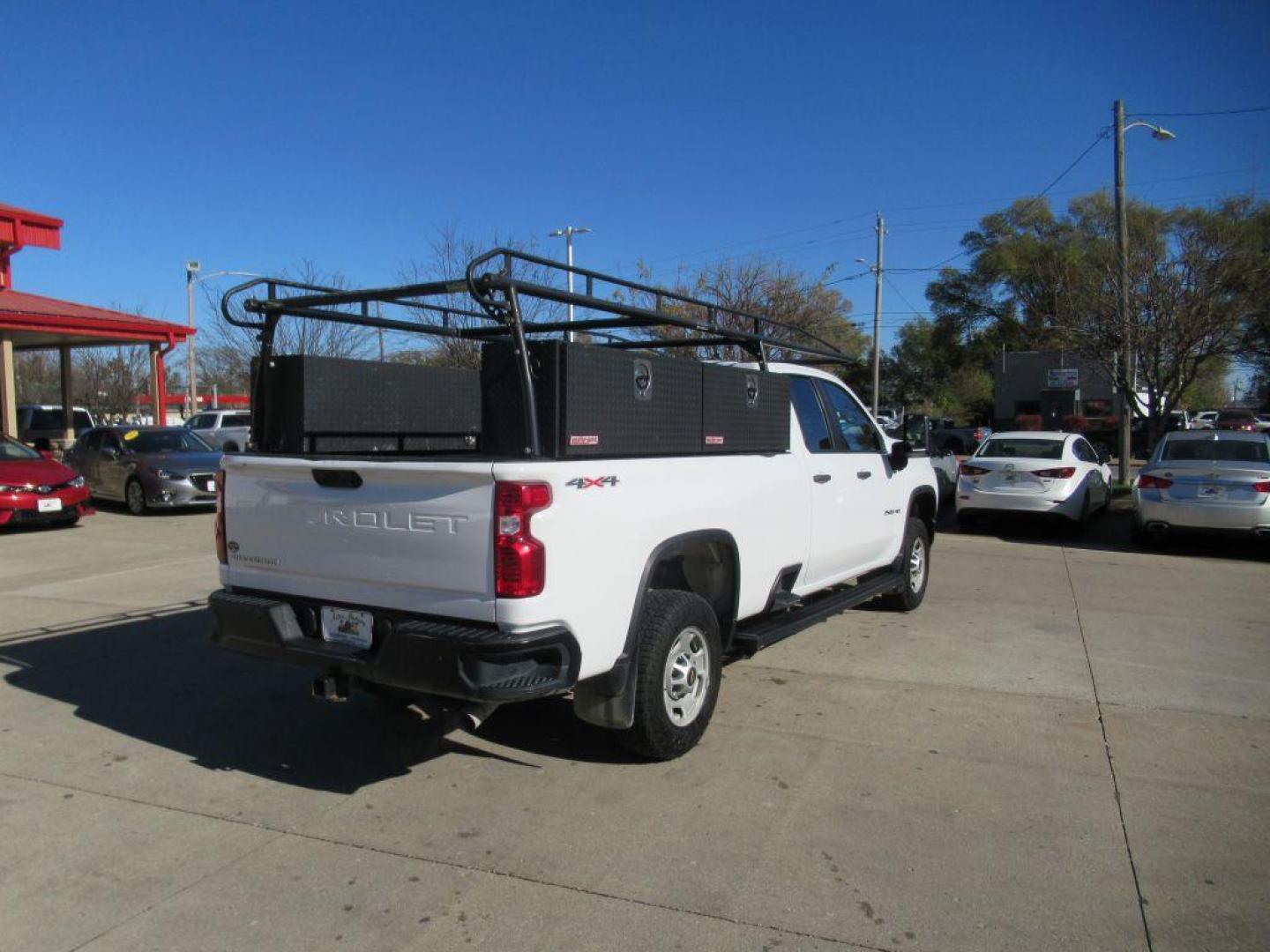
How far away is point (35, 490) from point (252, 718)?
31.5 ft

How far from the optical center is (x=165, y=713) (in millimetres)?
5289

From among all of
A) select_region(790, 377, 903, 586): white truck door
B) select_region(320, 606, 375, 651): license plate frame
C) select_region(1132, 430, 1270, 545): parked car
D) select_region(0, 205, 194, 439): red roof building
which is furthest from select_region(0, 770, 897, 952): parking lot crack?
select_region(0, 205, 194, 439): red roof building

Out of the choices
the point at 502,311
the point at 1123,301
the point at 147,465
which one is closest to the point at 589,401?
the point at 502,311

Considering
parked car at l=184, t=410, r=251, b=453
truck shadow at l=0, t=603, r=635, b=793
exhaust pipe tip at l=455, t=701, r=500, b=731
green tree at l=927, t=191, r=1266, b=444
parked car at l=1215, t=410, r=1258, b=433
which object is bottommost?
truck shadow at l=0, t=603, r=635, b=793

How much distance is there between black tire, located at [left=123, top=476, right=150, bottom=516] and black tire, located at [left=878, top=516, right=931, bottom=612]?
1200cm

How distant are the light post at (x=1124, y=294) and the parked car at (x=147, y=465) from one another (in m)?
15.3

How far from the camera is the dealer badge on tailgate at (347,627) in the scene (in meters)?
4.04

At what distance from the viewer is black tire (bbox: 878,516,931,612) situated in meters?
7.54

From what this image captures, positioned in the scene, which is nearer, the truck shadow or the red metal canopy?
the truck shadow

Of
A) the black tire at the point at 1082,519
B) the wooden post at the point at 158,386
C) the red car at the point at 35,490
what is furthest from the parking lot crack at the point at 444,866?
the wooden post at the point at 158,386

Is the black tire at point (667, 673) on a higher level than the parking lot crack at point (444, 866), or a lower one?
higher

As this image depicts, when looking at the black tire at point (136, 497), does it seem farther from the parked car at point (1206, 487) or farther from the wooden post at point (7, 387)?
the parked car at point (1206, 487)

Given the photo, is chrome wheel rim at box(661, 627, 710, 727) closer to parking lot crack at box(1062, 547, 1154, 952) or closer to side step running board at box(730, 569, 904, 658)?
side step running board at box(730, 569, 904, 658)

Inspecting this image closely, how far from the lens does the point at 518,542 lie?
3.57 meters
